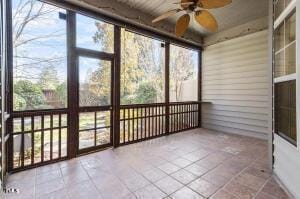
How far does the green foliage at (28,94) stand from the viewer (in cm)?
259

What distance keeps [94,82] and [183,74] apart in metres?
3.24

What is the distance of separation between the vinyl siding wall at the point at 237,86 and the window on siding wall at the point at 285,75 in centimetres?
180

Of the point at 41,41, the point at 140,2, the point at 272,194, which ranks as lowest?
the point at 272,194

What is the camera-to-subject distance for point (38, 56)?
9.10 ft

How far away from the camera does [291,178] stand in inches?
77.8

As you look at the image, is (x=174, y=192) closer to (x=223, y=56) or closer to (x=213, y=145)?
(x=213, y=145)

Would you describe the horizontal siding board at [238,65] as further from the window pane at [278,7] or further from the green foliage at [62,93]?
the green foliage at [62,93]

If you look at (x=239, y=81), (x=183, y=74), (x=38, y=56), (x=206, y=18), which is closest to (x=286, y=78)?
(x=206, y=18)

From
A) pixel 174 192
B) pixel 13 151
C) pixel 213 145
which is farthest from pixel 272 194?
pixel 13 151

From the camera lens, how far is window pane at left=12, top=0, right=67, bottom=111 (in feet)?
8.53

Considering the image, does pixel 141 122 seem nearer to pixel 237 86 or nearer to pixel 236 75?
pixel 237 86

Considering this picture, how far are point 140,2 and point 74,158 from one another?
3444mm

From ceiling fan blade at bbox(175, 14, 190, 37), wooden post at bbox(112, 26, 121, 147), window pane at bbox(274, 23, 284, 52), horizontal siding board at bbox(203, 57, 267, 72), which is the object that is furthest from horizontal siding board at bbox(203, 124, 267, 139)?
ceiling fan blade at bbox(175, 14, 190, 37)

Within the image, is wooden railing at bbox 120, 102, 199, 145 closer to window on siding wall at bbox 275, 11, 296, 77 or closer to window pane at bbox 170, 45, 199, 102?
window pane at bbox 170, 45, 199, 102
